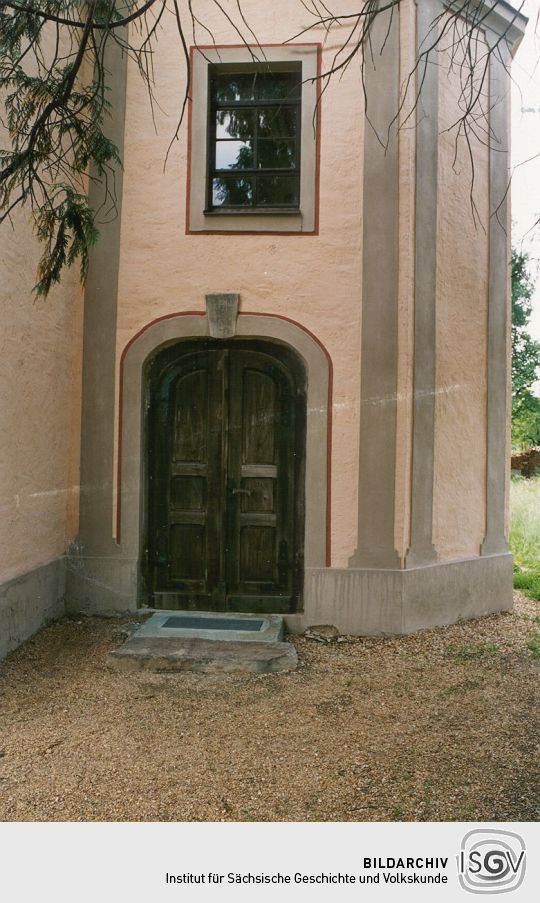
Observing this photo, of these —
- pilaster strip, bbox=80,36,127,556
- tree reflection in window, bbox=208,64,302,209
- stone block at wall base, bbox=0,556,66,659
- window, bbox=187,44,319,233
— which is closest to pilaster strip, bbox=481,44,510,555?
window, bbox=187,44,319,233

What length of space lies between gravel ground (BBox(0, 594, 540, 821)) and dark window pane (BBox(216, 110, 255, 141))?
4.50m

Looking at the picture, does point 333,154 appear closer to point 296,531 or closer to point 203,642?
point 296,531

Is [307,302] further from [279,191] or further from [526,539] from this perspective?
[526,539]

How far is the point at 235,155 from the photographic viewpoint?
600 cm

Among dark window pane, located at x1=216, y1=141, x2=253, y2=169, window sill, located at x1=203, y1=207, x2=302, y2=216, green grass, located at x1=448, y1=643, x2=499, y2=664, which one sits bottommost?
green grass, located at x1=448, y1=643, x2=499, y2=664

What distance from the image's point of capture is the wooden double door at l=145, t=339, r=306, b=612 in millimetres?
5824

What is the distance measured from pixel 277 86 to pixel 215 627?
15.7ft

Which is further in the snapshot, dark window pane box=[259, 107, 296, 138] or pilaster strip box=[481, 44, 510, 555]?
pilaster strip box=[481, 44, 510, 555]

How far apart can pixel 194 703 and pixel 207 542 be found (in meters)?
1.87

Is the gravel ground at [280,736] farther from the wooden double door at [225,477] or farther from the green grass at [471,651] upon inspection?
the wooden double door at [225,477]
